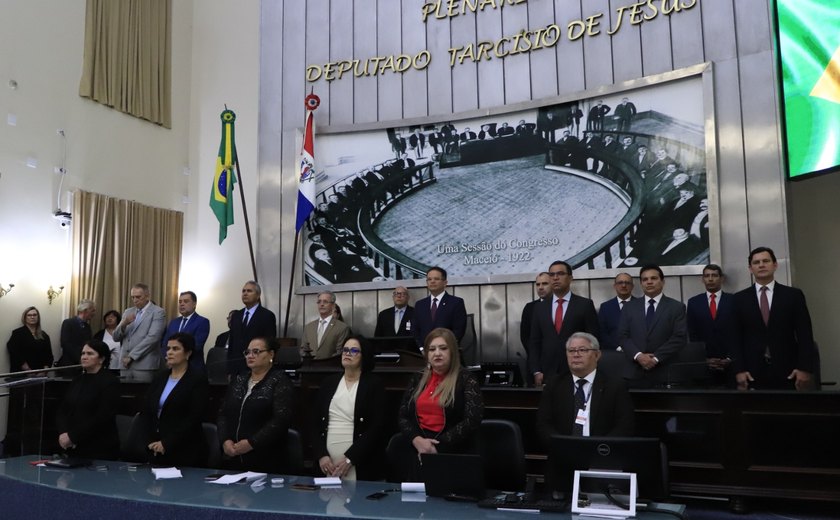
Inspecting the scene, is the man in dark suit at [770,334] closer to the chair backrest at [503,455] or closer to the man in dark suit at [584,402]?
Answer: the man in dark suit at [584,402]

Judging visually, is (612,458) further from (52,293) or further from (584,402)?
(52,293)

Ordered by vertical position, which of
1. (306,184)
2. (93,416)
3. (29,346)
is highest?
(306,184)

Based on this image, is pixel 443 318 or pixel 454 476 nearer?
pixel 454 476

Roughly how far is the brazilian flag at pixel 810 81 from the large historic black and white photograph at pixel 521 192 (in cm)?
76

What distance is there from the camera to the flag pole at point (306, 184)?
7.96 metres

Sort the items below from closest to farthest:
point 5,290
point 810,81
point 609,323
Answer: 1. point 810,81
2. point 609,323
3. point 5,290

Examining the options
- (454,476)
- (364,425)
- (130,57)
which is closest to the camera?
(454,476)

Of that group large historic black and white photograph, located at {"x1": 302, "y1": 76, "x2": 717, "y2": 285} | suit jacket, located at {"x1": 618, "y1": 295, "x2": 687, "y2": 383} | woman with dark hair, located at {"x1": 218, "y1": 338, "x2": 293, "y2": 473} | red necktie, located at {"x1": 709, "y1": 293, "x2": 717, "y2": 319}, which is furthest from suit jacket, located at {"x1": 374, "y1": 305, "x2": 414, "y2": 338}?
woman with dark hair, located at {"x1": 218, "y1": 338, "x2": 293, "y2": 473}

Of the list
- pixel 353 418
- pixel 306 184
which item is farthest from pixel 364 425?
pixel 306 184

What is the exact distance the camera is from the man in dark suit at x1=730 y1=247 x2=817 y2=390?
4.60 metres

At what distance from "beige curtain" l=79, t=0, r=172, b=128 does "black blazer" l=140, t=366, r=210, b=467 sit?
20.0ft

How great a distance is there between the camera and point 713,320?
5777 millimetres

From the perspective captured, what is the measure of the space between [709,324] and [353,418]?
319cm

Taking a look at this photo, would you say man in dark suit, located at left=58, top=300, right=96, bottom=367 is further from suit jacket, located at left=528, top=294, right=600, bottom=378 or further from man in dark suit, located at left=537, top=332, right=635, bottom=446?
man in dark suit, located at left=537, top=332, right=635, bottom=446
